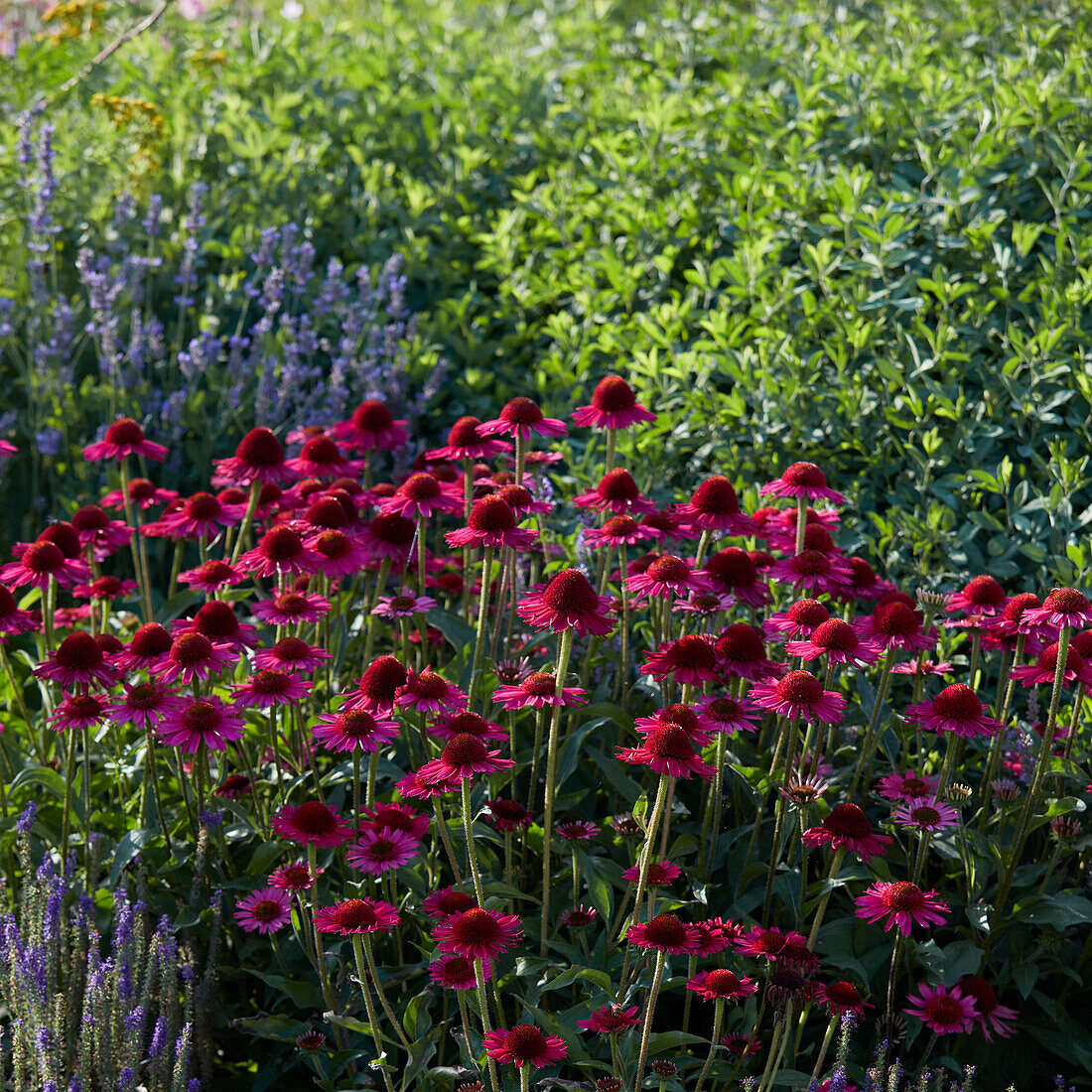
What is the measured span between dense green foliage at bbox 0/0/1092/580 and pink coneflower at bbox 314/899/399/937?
1946mm

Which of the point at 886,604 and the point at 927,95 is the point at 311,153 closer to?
the point at 927,95

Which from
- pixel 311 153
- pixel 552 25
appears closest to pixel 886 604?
pixel 311 153

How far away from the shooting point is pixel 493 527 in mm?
2352

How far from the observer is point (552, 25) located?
7105 millimetres

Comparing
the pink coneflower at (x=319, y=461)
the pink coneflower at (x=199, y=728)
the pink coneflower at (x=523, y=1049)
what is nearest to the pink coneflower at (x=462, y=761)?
the pink coneflower at (x=523, y=1049)

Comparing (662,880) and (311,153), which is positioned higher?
(311,153)

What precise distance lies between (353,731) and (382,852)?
0.24m

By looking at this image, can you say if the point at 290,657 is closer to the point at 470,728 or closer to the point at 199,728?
the point at 199,728

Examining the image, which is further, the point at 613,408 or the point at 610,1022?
the point at 613,408

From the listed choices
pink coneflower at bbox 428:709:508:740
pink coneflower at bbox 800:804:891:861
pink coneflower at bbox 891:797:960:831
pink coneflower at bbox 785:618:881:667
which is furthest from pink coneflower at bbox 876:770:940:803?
pink coneflower at bbox 428:709:508:740

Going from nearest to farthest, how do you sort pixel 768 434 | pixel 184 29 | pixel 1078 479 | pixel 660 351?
pixel 1078 479
pixel 768 434
pixel 660 351
pixel 184 29

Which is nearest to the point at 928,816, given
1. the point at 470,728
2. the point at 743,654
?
the point at 743,654

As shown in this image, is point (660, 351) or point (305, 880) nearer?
point (305, 880)

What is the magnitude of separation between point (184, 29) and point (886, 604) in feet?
19.4
